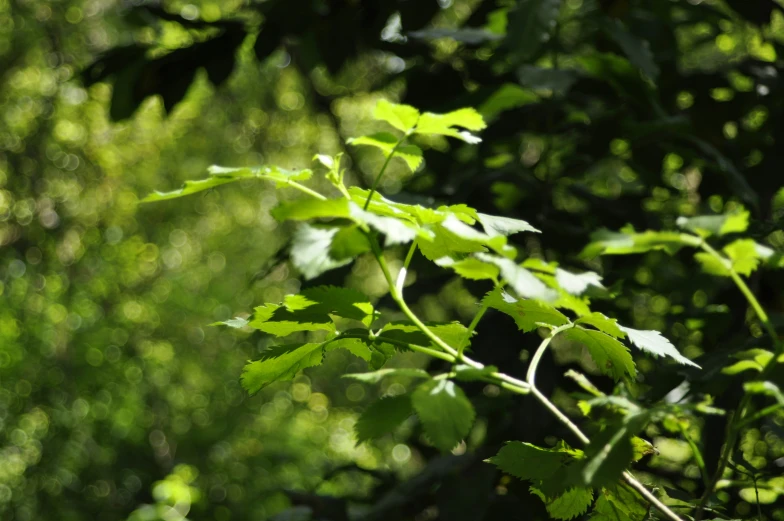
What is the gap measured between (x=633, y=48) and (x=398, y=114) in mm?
731

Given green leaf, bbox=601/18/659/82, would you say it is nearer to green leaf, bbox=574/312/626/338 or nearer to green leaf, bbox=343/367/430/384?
green leaf, bbox=574/312/626/338

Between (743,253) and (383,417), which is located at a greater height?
(743,253)

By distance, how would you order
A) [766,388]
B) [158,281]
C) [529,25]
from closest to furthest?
[766,388], [529,25], [158,281]

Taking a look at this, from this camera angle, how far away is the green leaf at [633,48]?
1112mm

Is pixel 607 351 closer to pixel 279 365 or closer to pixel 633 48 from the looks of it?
pixel 279 365

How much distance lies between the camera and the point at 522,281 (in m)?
0.40

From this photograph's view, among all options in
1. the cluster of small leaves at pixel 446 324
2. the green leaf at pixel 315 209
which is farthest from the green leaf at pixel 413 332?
the green leaf at pixel 315 209

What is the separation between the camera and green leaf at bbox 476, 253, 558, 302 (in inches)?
15.4

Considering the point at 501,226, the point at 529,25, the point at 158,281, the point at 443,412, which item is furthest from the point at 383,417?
the point at 158,281

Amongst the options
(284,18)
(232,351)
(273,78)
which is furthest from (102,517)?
(284,18)

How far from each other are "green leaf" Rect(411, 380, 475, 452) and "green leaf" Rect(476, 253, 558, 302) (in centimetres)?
→ 8

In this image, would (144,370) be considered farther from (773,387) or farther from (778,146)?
(773,387)

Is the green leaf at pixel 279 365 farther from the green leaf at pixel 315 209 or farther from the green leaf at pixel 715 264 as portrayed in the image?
the green leaf at pixel 715 264

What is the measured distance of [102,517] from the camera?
5430 millimetres
